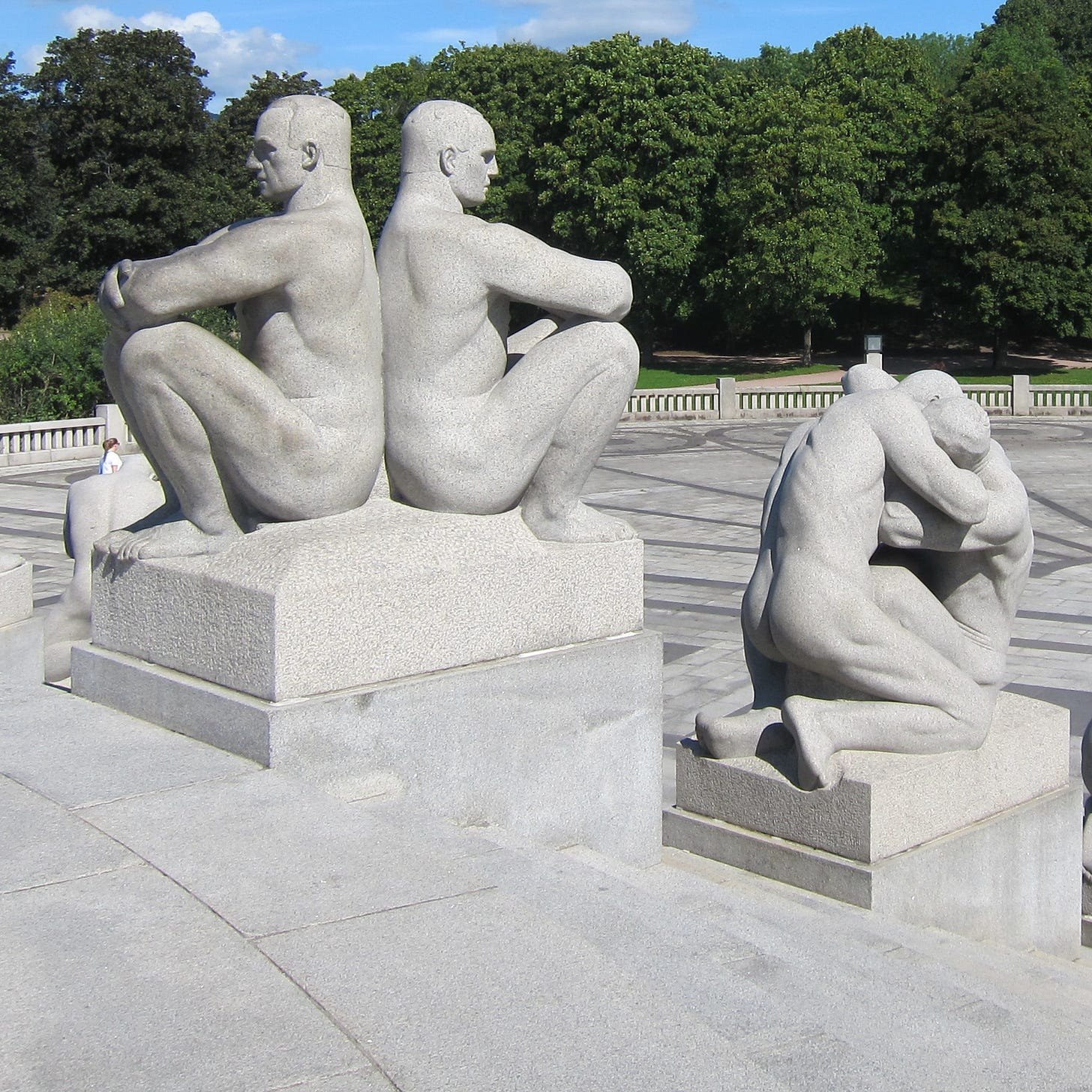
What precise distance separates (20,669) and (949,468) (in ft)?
15.3

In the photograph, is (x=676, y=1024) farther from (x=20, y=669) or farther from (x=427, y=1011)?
(x=20, y=669)

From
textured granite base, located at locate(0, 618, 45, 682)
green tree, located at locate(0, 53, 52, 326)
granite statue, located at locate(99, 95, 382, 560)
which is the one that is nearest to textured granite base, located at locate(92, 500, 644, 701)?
granite statue, located at locate(99, 95, 382, 560)

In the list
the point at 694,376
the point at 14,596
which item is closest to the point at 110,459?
the point at 14,596

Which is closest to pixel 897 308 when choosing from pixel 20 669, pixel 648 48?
pixel 648 48

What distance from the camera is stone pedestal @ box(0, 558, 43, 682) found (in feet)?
22.3

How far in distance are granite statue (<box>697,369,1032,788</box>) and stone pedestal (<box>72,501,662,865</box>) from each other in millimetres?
468

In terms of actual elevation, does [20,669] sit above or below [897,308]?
below

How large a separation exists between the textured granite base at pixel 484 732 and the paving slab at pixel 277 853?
31 centimetres

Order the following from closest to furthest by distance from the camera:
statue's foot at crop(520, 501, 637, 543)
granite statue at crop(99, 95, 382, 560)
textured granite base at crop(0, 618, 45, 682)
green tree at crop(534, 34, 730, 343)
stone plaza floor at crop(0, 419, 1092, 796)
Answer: granite statue at crop(99, 95, 382, 560)
statue's foot at crop(520, 501, 637, 543)
textured granite base at crop(0, 618, 45, 682)
stone plaza floor at crop(0, 419, 1092, 796)
green tree at crop(534, 34, 730, 343)

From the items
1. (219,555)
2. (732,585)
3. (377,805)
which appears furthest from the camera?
(732,585)

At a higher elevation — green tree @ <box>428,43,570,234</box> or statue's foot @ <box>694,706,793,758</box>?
green tree @ <box>428,43,570,234</box>

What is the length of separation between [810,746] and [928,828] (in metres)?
0.53

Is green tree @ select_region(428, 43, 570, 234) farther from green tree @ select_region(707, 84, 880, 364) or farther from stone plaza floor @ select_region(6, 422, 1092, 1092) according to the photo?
stone plaza floor @ select_region(6, 422, 1092, 1092)

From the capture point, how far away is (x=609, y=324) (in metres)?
4.94
